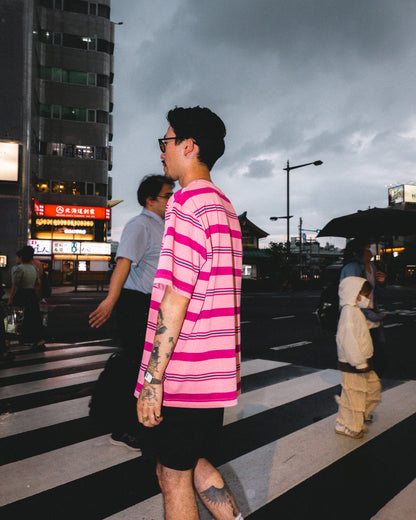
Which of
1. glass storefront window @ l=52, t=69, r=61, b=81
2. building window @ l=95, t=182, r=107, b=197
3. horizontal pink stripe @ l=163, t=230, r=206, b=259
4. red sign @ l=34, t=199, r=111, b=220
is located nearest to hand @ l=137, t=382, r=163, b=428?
horizontal pink stripe @ l=163, t=230, r=206, b=259

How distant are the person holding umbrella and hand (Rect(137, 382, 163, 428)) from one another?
2.82m

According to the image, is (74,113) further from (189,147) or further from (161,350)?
(161,350)

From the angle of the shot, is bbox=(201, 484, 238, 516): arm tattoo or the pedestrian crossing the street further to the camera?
the pedestrian crossing the street

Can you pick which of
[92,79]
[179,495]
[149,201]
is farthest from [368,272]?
[92,79]

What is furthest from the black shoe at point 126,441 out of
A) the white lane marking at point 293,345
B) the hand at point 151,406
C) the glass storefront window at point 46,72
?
the glass storefront window at point 46,72

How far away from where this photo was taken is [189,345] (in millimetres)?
1667

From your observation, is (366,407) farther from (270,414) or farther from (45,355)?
(45,355)

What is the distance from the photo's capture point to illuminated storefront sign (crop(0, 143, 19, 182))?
3203cm

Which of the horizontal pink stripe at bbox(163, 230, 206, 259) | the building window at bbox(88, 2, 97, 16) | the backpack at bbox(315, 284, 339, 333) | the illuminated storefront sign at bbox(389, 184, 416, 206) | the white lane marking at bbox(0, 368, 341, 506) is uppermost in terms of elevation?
the building window at bbox(88, 2, 97, 16)

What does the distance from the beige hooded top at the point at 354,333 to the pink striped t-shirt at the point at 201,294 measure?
91.3 inches

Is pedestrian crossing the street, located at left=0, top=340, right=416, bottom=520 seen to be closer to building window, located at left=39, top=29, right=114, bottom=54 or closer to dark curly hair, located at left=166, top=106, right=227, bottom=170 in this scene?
dark curly hair, located at left=166, top=106, right=227, bottom=170

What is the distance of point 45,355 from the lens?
24.2ft

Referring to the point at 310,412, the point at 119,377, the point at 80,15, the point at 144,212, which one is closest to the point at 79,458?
the point at 119,377

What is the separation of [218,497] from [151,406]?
0.52 meters
